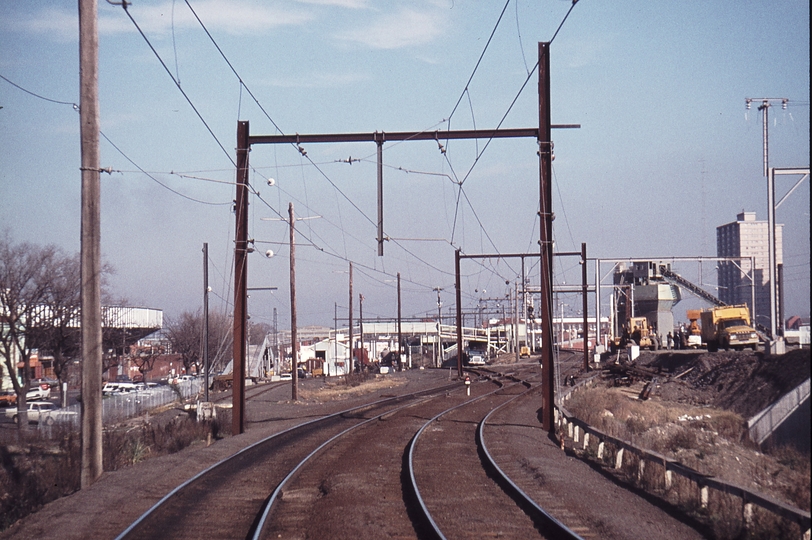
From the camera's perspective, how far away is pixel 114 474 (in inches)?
614

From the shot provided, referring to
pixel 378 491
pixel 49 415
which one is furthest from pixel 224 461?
pixel 49 415

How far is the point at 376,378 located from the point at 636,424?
33599 millimetres

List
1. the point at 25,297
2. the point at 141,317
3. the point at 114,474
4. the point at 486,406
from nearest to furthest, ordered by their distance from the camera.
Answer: the point at 114,474 → the point at 486,406 → the point at 25,297 → the point at 141,317

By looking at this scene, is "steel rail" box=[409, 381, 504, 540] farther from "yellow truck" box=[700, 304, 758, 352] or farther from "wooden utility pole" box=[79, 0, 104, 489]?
"yellow truck" box=[700, 304, 758, 352]

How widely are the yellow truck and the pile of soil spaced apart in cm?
384

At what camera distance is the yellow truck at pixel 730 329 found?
164ft

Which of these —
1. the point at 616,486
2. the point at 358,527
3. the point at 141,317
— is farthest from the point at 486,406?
the point at 141,317

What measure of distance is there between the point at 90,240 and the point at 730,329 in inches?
1825

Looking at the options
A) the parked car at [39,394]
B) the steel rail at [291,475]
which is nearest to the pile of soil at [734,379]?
the steel rail at [291,475]

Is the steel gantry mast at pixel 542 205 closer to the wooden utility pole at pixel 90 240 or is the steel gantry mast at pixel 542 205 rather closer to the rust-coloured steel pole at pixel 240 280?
the rust-coloured steel pole at pixel 240 280

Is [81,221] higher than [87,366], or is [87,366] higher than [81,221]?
[81,221]

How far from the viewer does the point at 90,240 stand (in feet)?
47.8

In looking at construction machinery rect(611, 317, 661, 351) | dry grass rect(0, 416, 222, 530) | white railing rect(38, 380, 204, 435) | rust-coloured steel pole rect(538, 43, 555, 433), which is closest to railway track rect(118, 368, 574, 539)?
dry grass rect(0, 416, 222, 530)

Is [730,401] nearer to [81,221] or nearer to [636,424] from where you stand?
[636,424]
